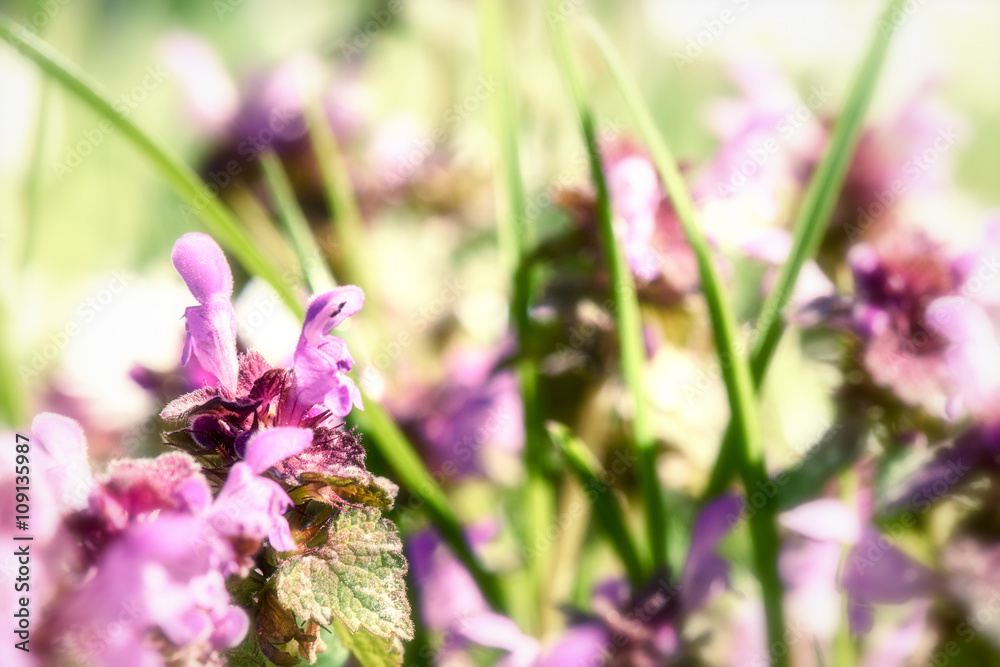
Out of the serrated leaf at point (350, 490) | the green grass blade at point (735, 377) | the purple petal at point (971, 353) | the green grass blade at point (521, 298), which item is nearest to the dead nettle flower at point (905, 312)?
the purple petal at point (971, 353)

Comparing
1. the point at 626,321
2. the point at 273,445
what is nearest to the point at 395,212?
the point at 626,321

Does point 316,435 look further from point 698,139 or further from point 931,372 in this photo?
point 698,139

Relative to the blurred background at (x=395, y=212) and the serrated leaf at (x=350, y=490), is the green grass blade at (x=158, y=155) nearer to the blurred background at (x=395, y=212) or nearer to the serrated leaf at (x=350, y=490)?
the blurred background at (x=395, y=212)

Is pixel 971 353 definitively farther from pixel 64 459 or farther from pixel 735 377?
pixel 64 459

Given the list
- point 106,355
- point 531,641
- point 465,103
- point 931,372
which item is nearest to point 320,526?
point 531,641

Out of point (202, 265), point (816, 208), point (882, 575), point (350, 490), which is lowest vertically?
point (882, 575)

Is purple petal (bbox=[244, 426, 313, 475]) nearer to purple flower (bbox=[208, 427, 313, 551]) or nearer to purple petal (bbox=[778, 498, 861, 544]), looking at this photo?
purple flower (bbox=[208, 427, 313, 551])
